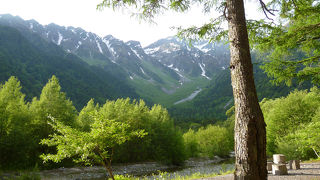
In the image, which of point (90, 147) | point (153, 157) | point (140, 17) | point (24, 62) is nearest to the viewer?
point (140, 17)

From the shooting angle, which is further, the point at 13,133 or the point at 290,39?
the point at 13,133

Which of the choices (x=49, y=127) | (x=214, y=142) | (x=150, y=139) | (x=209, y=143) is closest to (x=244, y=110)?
(x=49, y=127)

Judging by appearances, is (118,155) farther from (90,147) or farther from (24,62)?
(24,62)

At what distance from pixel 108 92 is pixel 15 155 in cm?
17814

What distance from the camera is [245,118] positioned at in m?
4.39

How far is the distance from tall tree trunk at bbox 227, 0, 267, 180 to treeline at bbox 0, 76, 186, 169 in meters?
10.3

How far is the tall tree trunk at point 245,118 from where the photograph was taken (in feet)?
13.8

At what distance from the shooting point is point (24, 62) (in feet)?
510

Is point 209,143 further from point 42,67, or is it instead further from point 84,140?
point 42,67

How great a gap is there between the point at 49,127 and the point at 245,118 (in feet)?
97.8

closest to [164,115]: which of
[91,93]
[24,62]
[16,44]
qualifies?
[91,93]

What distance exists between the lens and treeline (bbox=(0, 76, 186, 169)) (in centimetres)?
2378

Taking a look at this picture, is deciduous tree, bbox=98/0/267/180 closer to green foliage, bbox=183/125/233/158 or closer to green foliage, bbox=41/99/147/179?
green foliage, bbox=41/99/147/179

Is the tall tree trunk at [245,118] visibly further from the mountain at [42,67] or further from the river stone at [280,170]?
the mountain at [42,67]
